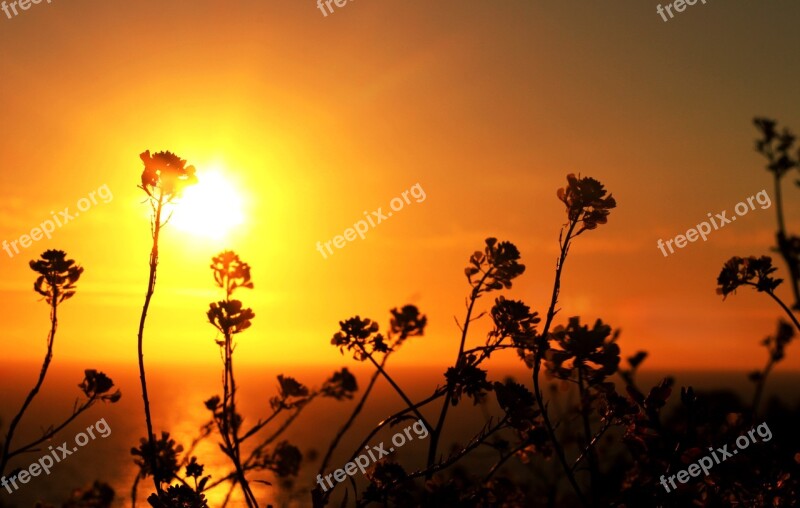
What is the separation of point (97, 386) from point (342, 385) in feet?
11.7

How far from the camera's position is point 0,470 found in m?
5.16

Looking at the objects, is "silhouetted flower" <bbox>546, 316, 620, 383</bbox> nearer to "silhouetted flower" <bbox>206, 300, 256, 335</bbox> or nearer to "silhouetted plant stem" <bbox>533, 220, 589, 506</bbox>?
"silhouetted plant stem" <bbox>533, 220, 589, 506</bbox>

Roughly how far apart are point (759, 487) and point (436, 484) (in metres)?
2.91

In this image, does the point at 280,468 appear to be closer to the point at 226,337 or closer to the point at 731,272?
the point at 226,337

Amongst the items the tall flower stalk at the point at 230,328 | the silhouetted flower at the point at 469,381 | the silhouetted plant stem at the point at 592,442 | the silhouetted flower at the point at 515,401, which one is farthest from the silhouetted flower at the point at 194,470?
the silhouetted plant stem at the point at 592,442

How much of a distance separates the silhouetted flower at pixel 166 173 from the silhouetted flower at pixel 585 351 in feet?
10.4

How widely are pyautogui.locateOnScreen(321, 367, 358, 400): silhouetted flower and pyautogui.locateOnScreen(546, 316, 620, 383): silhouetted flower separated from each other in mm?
4538

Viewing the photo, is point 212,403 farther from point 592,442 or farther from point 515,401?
point 592,442

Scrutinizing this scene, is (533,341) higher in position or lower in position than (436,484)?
higher

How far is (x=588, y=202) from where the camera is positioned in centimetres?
550

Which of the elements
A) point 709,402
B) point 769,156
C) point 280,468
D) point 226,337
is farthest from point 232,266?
point 769,156

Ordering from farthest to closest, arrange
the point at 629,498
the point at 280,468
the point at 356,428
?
the point at 356,428, the point at 280,468, the point at 629,498

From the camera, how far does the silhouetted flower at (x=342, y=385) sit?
358 inches

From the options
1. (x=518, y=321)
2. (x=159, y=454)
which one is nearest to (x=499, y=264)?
(x=518, y=321)
